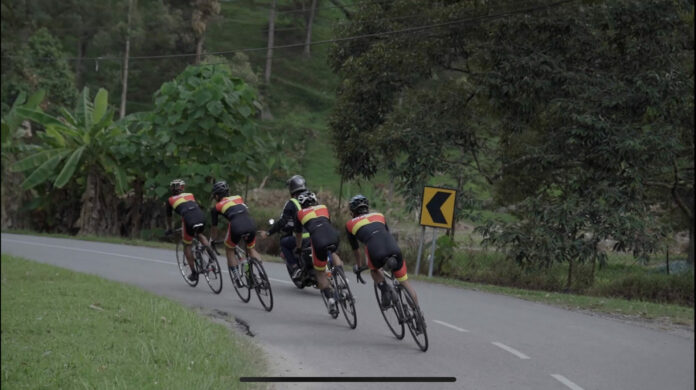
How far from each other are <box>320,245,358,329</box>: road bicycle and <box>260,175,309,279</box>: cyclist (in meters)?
0.12

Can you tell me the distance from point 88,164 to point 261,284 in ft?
2.84

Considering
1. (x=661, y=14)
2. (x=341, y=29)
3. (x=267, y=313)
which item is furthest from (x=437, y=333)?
(x=661, y=14)

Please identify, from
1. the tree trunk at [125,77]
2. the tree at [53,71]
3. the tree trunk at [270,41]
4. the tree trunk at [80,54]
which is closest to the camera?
the tree trunk at [270,41]

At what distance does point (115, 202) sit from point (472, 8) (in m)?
1.59

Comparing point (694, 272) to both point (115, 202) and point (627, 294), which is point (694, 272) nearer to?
point (627, 294)

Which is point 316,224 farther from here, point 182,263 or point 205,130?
point 182,263

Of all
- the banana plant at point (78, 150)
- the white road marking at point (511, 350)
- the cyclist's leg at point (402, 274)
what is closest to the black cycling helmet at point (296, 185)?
the cyclist's leg at point (402, 274)

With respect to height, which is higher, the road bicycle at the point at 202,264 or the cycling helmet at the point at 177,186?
the cycling helmet at the point at 177,186

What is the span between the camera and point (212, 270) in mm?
2955

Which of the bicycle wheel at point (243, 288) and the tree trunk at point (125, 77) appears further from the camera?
the tree trunk at point (125, 77)

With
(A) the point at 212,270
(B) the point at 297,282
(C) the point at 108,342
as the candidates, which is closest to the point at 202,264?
(A) the point at 212,270

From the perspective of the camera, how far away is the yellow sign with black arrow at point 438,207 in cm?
240

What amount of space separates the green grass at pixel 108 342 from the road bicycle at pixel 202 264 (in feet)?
0.79

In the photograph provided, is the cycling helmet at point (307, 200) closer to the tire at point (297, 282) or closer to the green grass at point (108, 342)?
the tire at point (297, 282)
